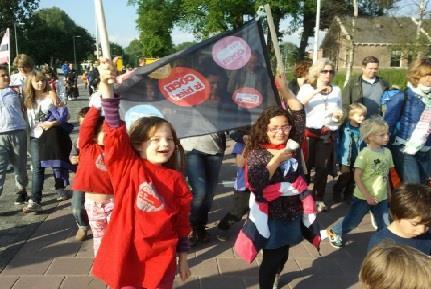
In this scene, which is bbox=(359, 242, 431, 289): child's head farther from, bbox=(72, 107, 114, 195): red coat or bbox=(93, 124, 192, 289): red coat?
bbox=(72, 107, 114, 195): red coat

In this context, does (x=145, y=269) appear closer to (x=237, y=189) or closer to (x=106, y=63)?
(x=106, y=63)

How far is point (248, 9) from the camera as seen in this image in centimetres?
4075

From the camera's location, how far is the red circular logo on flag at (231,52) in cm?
343

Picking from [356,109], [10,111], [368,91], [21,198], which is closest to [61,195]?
[21,198]

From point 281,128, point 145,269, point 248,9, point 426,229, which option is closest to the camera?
point 145,269

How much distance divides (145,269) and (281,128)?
4.26ft

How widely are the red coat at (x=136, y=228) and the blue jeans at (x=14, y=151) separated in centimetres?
339

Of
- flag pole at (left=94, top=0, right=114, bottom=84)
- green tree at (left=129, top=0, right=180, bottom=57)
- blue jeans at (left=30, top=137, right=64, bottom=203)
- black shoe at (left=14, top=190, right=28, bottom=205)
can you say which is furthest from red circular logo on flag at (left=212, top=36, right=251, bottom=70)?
green tree at (left=129, top=0, right=180, bottom=57)

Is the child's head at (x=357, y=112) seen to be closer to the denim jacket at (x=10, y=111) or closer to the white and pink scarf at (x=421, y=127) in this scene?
the white and pink scarf at (x=421, y=127)

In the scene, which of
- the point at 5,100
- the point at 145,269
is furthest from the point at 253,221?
the point at 5,100

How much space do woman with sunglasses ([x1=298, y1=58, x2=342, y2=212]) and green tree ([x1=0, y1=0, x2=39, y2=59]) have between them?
53.3 m

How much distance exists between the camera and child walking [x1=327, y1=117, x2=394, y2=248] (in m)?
4.41

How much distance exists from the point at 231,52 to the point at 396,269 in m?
2.24

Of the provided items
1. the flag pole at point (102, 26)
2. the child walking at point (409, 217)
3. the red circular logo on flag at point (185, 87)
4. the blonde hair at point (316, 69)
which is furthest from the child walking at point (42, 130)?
the child walking at point (409, 217)
